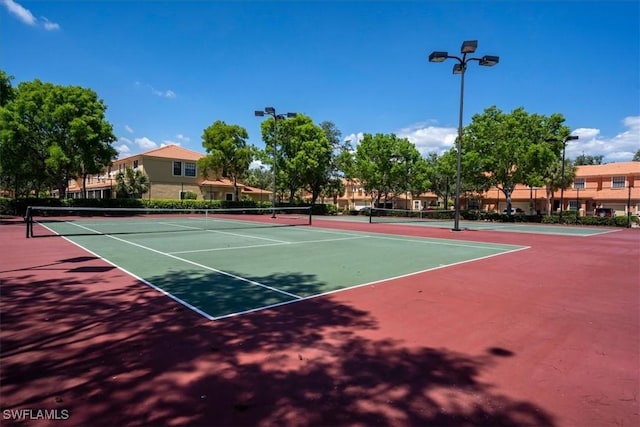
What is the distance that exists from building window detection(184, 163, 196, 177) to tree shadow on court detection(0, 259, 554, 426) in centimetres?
4243

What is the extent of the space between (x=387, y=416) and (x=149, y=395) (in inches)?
75.0

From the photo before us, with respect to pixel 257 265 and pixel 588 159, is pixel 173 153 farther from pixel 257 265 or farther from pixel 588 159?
pixel 588 159

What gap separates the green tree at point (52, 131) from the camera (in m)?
28.7

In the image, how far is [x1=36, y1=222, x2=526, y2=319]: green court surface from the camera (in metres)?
6.12

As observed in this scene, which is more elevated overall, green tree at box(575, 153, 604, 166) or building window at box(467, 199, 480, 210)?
green tree at box(575, 153, 604, 166)

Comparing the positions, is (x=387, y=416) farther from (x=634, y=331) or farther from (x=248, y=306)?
(x=634, y=331)

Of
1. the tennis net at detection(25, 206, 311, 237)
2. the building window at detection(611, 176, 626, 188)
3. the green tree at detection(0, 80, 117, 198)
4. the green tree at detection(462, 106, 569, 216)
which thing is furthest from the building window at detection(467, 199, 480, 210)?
the green tree at detection(0, 80, 117, 198)

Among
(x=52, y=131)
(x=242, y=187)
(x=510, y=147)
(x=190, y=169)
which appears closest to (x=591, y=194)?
(x=510, y=147)

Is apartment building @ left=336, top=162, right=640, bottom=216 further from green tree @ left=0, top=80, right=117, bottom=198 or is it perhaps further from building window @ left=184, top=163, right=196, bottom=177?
green tree @ left=0, top=80, right=117, bottom=198

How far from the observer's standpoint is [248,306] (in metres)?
5.48

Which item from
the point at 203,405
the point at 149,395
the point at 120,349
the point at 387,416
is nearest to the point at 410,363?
the point at 387,416

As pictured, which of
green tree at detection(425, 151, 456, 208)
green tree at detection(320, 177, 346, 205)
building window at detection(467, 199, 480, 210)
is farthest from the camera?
building window at detection(467, 199, 480, 210)

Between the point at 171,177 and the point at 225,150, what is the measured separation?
25.4ft

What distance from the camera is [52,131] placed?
30.2 metres
